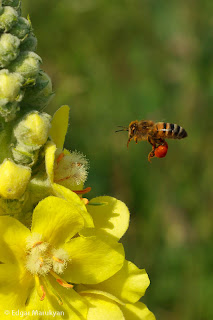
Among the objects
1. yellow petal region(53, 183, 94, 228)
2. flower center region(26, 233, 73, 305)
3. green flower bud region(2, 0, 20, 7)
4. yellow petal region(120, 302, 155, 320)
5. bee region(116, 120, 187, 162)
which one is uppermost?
green flower bud region(2, 0, 20, 7)

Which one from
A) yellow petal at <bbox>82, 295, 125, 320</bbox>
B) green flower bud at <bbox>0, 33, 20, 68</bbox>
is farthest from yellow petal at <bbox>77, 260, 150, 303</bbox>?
green flower bud at <bbox>0, 33, 20, 68</bbox>

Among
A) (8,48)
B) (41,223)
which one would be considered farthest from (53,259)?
(8,48)

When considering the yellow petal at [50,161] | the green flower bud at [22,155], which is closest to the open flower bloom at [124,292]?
the yellow petal at [50,161]

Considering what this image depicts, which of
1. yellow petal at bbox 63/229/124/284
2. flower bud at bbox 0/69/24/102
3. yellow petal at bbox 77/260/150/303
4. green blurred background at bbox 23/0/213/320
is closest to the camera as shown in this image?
flower bud at bbox 0/69/24/102

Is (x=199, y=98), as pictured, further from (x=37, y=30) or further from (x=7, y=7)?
(x=7, y=7)

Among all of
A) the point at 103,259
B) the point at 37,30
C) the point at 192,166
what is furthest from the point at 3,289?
the point at 37,30

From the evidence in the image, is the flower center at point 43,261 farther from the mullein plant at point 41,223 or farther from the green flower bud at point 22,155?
the green flower bud at point 22,155

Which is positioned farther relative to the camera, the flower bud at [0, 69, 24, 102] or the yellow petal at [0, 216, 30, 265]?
the yellow petal at [0, 216, 30, 265]

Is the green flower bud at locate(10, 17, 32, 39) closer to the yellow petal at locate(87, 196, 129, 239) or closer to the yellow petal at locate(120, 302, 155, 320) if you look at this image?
the yellow petal at locate(87, 196, 129, 239)

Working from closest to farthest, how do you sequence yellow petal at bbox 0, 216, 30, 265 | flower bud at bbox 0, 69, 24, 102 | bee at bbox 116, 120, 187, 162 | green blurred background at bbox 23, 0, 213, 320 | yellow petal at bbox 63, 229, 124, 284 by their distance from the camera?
flower bud at bbox 0, 69, 24, 102 → yellow petal at bbox 0, 216, 30, 265 → yellow petal at bbox 63, 229, 124, 284 → bee at bbox 116, 120, 187, 162 → green blurred background at bbox 23, 0, 213, 320
